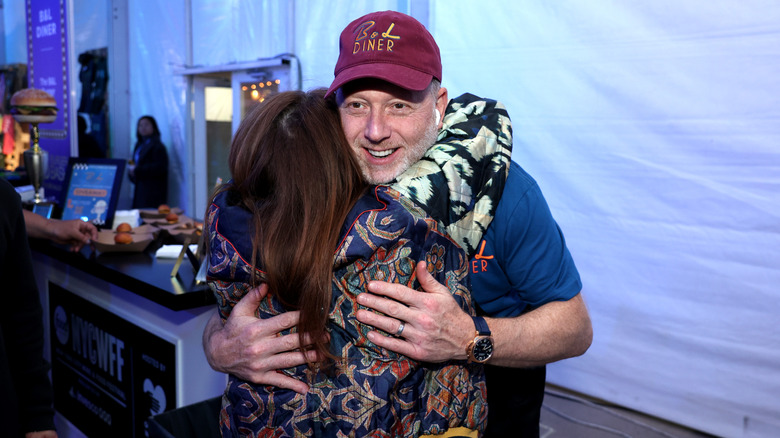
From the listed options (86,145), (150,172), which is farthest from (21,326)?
(86,145)

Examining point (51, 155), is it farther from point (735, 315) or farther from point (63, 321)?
point (735, 315)

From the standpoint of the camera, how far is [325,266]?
101 cm

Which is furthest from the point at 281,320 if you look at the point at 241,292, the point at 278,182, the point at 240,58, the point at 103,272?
the point at 240,58

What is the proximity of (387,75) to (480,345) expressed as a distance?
2.11 ft

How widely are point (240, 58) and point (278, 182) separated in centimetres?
538

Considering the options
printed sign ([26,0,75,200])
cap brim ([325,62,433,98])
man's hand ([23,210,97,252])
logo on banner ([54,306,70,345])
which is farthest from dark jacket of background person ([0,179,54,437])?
printed sign ([26,0,75,200])

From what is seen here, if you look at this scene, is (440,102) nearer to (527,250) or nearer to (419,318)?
(527,250)

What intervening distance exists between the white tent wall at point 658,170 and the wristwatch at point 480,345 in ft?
6.94

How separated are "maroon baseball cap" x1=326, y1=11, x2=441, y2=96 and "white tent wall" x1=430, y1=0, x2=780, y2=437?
1.96 metres

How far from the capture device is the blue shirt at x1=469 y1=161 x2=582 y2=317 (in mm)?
1371

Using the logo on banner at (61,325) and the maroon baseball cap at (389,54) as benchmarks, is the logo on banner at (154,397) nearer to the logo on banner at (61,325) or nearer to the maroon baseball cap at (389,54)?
the logo on banner at (61,325)

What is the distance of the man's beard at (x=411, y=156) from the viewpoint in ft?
4.31

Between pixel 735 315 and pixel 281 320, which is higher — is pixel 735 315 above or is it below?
below

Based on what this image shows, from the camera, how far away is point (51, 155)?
16.3ft
